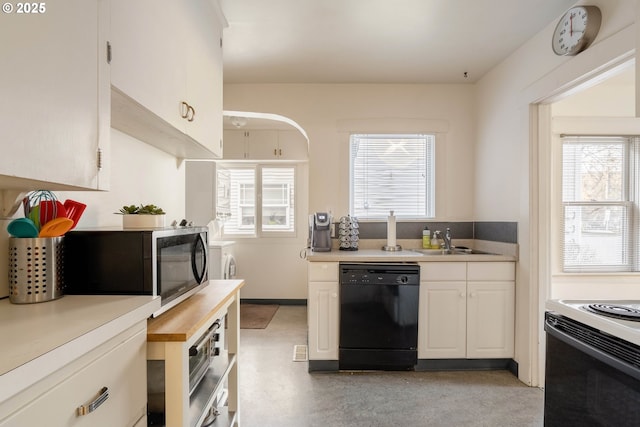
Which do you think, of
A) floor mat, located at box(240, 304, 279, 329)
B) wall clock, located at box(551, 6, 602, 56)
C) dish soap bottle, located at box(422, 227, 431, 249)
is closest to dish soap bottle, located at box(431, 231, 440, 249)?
dish soap bottle, located at box(422, 227, 431, 249)

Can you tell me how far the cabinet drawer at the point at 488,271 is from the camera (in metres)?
2.74

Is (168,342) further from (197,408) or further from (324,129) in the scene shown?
(324,129)

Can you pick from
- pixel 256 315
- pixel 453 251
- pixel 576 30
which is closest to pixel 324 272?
pixel 453 251

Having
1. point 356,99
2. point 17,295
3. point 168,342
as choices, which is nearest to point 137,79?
point 17,295

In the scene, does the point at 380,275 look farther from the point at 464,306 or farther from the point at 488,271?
the point at 488,271

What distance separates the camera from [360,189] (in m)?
3.48

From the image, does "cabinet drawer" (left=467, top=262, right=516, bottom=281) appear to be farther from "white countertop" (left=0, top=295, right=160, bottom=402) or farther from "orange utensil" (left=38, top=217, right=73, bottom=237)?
"orange utensil" (left=38, top=217, right=73, bottom=237)

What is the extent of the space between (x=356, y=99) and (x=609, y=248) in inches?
109

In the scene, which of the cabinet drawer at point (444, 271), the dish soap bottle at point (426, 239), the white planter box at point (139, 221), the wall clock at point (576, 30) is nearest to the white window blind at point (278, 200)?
the dish soap bottle at point (426, 239)

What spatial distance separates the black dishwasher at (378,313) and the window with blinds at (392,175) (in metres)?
0.92

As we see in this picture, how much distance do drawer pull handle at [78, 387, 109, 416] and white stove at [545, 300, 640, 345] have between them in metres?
1.47

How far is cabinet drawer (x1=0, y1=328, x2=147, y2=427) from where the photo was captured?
2.05 feet

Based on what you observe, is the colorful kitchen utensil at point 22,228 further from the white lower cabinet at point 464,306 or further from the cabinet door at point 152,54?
the white lower cabinet at point 464,306

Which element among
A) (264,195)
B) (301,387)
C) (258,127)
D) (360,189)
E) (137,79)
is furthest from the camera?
(264,195)
